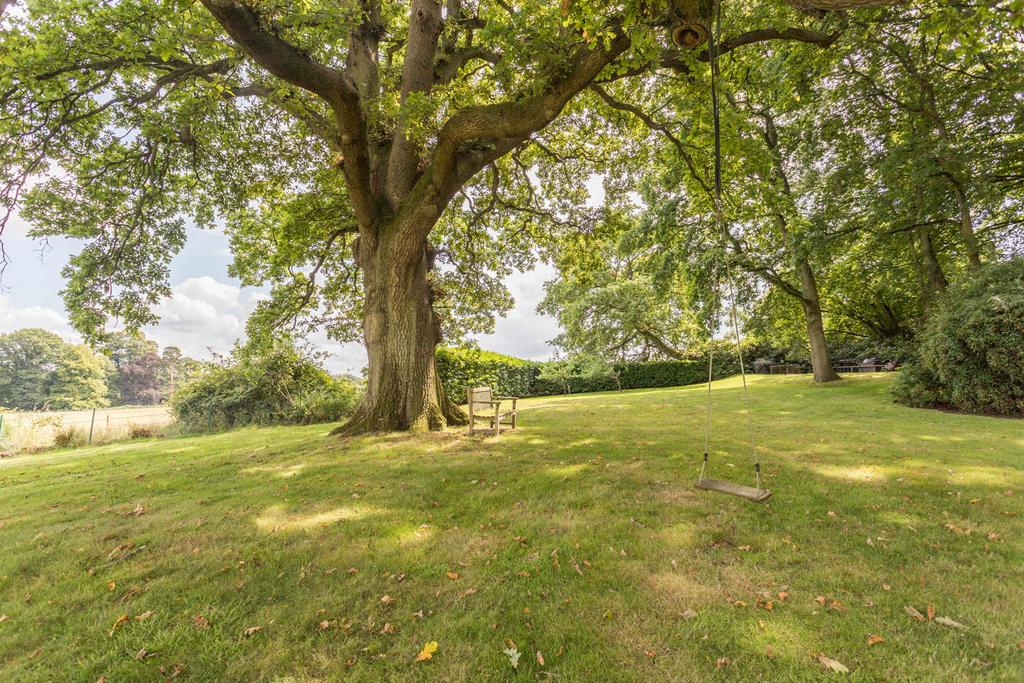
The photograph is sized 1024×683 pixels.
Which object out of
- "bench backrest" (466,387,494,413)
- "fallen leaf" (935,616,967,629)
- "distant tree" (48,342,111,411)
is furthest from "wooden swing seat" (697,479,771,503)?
"distant tree" (48,342,111,411)

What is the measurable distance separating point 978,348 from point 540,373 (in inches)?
681

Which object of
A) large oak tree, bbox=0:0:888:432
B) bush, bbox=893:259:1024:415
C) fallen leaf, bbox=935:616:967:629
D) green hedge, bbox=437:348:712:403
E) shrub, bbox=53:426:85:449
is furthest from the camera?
green hedge, bbox=437:348:712:403

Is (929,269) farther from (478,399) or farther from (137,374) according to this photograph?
(137,374)

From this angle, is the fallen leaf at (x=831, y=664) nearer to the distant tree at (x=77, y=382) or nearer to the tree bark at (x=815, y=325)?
the tree bark at (x=815, y=325)

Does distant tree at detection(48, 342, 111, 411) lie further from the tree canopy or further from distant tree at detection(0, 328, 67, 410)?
the tree canopy

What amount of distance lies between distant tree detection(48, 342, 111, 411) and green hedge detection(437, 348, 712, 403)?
156ft

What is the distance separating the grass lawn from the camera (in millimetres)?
2271

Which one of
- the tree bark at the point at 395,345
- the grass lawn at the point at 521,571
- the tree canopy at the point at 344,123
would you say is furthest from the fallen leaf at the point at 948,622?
the tree bark at the point at 395,345

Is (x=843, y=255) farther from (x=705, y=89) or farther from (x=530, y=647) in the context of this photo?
(x=530, y=647)

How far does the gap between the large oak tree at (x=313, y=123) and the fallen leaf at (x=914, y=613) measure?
5287mm

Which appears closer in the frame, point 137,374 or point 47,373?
point 47,373

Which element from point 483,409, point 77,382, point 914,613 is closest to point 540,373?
point 483,409

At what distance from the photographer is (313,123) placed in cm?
832

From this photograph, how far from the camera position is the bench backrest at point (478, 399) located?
8.49 meters
